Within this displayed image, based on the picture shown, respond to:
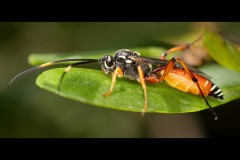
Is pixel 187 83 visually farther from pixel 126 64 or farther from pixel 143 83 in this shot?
pixel 126 64

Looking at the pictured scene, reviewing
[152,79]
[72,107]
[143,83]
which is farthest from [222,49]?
[72,107]

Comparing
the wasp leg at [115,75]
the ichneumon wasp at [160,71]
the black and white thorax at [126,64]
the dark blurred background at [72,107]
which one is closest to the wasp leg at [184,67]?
the ichneumon wasp at [160,71]

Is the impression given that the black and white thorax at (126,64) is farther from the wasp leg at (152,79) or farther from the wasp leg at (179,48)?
the wasp leg at (179,48)

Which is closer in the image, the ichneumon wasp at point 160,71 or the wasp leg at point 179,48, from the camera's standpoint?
the ichneumon wasp at point 160,71

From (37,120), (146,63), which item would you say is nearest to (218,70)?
(146,63)

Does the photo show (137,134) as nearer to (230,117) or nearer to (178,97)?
(230,117)

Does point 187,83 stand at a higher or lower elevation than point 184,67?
lower
